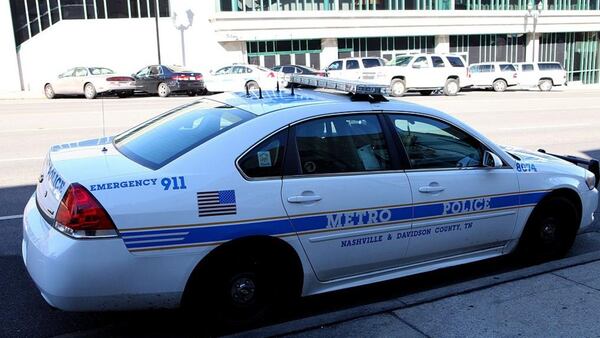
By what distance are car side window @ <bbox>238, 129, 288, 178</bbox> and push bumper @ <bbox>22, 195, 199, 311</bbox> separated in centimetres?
64

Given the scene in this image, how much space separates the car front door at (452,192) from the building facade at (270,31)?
102ft

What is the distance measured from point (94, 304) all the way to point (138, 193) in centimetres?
68

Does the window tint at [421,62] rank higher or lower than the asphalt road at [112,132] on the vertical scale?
higher

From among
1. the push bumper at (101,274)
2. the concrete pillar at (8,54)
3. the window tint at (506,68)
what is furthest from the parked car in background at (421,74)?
the push bumper at (101,274)

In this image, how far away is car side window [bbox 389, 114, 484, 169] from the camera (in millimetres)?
4262

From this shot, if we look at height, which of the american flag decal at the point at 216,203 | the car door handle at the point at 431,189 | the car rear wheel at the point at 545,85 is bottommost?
the car rear wheel at the point at 545,85

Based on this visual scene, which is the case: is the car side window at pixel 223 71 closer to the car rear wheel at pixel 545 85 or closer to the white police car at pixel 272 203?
the car rear wheel at pixel 545 85

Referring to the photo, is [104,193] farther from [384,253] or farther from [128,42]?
[128,42]

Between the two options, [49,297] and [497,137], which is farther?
[497,137]

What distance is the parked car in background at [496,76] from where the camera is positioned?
Result: 31.3 m

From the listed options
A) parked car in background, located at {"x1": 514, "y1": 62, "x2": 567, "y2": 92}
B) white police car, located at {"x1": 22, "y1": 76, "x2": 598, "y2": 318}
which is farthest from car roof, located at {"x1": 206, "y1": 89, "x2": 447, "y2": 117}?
parked car in background, located at {"x1": 514, "y1": 62, "x2": 567, "y2": 92}

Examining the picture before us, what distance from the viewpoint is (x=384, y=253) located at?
4074 millimetres

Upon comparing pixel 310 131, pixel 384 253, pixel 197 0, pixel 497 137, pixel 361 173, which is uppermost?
pixel 197 0

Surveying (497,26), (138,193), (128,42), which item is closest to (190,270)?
(138,193)
